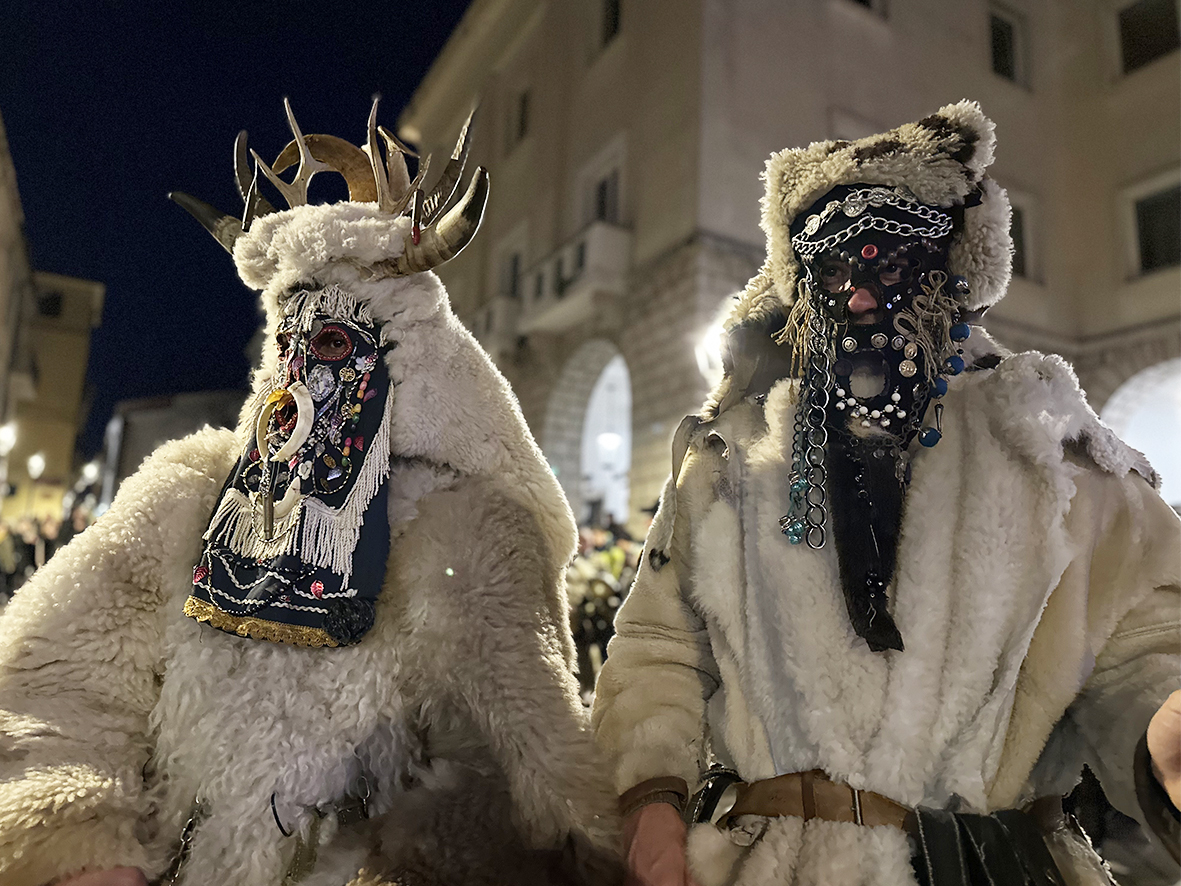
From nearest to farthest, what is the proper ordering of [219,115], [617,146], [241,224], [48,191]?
1. [241,224]
2. [219,115]
3. [48,191]
4. [617,146]

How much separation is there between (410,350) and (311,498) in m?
0.34

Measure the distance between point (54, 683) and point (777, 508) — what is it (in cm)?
129

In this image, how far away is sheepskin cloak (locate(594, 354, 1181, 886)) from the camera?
134 cm

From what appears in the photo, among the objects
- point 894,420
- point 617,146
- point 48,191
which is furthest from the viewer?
point 617,146

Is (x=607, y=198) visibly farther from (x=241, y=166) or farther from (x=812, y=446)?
(x=812, y=446)

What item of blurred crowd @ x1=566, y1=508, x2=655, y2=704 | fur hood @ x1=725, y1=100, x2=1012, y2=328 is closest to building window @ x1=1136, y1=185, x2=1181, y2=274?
blurred crowd @ x1=566, y1=508, x2=655, y2=704

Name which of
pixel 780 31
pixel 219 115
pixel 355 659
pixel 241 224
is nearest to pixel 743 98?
pixel 780 31

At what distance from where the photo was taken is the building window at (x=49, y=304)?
24.4 m

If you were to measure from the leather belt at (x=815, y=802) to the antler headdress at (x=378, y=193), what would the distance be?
45.0 inches

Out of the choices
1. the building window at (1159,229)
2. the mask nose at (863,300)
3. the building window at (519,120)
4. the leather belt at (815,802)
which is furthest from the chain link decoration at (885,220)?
the building window at (519,120)

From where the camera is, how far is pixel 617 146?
10.6 metres

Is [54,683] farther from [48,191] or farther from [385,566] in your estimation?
[48,191]

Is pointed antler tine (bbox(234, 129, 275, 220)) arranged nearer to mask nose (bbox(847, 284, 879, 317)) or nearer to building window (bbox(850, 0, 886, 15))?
mask nose (bbox(847, 284, 879, 317))

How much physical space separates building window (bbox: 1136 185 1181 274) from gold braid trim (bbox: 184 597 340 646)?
1150cm
